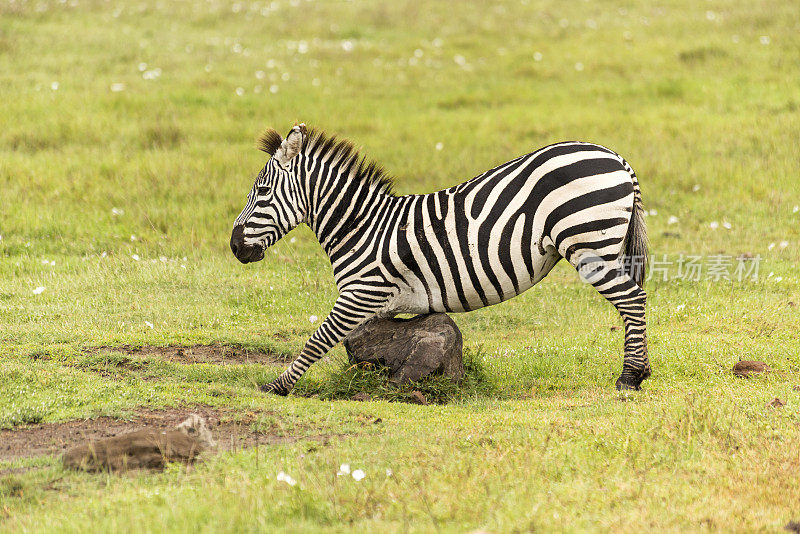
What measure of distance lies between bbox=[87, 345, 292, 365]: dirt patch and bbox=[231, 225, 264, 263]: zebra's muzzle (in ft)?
4.44

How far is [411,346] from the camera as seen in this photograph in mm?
8344

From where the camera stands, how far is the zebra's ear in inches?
340

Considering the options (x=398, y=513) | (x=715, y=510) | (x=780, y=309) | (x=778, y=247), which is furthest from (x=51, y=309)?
(x=778, y=247)

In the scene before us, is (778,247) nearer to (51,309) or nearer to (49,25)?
(51,309)

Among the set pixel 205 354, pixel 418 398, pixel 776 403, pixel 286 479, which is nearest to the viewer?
pixel 286 479

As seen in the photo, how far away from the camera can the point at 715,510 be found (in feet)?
17.1

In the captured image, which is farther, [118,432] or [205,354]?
[205,354]

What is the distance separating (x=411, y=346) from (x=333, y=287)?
13.0 ft

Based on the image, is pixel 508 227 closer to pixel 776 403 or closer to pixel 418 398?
pixel 418 398

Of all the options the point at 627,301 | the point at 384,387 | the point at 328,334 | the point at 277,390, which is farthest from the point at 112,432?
the point at 627,301

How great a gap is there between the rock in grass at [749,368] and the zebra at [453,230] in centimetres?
103

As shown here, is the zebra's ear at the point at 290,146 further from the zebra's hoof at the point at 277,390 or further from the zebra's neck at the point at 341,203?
the zebra's hoof at the point at 277,390

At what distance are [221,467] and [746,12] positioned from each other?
23.6m

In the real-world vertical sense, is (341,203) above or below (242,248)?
above
